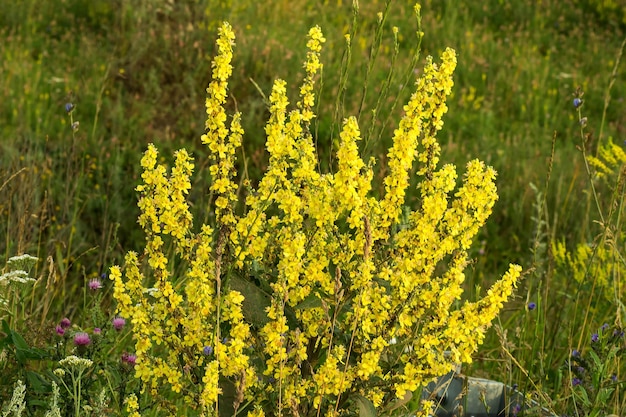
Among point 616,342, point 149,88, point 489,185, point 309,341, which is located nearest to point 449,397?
point 616,342

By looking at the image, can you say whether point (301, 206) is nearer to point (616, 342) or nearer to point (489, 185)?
point (489, 185)

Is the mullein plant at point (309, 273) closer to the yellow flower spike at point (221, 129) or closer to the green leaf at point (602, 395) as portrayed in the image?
the yellow flower spike at point (221, 129)

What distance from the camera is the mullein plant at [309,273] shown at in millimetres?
2238

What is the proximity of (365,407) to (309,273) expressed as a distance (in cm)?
36

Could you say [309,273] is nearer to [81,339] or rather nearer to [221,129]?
[221,129]

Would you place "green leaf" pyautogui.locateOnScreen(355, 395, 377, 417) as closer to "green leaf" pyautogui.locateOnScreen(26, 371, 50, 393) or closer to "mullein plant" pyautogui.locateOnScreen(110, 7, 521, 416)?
"mullein plant" pyautogui.locateOnScreen(110, 7, 521, 416)

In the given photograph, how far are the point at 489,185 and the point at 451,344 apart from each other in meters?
0.41

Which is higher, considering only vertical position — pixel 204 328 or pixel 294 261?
pixel 294 261

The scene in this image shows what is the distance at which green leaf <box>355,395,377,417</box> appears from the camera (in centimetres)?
229

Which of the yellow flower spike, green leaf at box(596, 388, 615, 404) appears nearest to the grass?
green leaf at box(596, 388, 615, 404)

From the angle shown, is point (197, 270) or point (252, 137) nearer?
point (197, 270)

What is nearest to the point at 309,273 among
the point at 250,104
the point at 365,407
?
the point at 365,407

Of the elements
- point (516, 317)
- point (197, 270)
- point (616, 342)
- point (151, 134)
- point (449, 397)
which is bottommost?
point (151, 134)

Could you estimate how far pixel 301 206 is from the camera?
7.48ft
